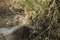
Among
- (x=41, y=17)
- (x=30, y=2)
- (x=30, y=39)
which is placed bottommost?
(x=30, y=39)

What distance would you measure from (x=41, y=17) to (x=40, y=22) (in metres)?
0.09

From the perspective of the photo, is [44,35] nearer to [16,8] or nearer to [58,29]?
[58,29]

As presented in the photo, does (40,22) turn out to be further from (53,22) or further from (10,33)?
(10,33)

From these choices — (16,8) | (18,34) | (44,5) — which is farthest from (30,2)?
(16,8)

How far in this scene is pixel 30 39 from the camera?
3953mm


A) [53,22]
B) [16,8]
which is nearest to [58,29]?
[53,22]

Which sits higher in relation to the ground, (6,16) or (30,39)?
(6,16)

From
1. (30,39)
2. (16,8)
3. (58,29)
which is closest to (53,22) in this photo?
(58,29)

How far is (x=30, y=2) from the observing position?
3918 millimetres

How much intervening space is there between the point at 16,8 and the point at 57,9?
47.6 inches

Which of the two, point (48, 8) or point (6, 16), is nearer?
point (48, 8)

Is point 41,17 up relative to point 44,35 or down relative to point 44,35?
up

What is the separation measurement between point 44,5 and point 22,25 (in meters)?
0.50

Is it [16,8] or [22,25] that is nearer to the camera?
[22,25]
